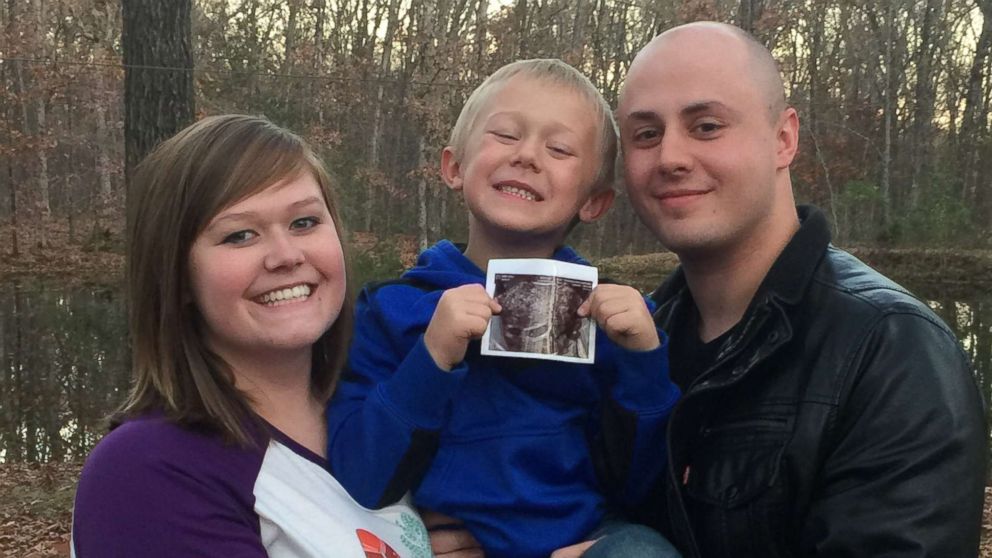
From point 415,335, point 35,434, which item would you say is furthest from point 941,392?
point 35,434

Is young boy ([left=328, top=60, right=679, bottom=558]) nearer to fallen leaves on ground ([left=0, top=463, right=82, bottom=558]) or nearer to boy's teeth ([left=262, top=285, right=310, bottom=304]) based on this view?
boy's teeth ([left=262, top=285, right=310, bottom=304])

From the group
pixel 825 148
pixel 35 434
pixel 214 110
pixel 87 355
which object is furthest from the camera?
pixel 825 148

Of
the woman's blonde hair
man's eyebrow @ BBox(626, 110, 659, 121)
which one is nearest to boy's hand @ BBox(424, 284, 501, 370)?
the woman's blonde hair

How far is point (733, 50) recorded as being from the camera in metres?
2.61

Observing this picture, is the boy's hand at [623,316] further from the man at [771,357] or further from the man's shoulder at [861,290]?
the man's shoulder at [861,290]

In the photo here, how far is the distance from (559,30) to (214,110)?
13.1 meters

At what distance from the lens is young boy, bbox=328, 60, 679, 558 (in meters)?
2.13

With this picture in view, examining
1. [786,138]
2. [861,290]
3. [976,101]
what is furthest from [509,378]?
[976,101]

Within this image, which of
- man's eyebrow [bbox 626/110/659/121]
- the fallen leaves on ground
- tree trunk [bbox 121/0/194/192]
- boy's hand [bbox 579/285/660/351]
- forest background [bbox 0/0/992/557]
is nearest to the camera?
boy's hand [bbox 579/285/660/351]

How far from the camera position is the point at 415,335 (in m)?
→ 2.37

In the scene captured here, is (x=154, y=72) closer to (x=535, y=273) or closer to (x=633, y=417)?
(x=535, y=273)

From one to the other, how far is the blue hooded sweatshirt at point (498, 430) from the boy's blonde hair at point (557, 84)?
1.63ft

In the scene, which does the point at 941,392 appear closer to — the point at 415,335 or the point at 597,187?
the point at 597,187

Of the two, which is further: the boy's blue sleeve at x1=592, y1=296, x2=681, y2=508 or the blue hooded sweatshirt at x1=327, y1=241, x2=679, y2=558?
the boy's blue sleeve at x1=592, y1=296, x2=681, y2=508
